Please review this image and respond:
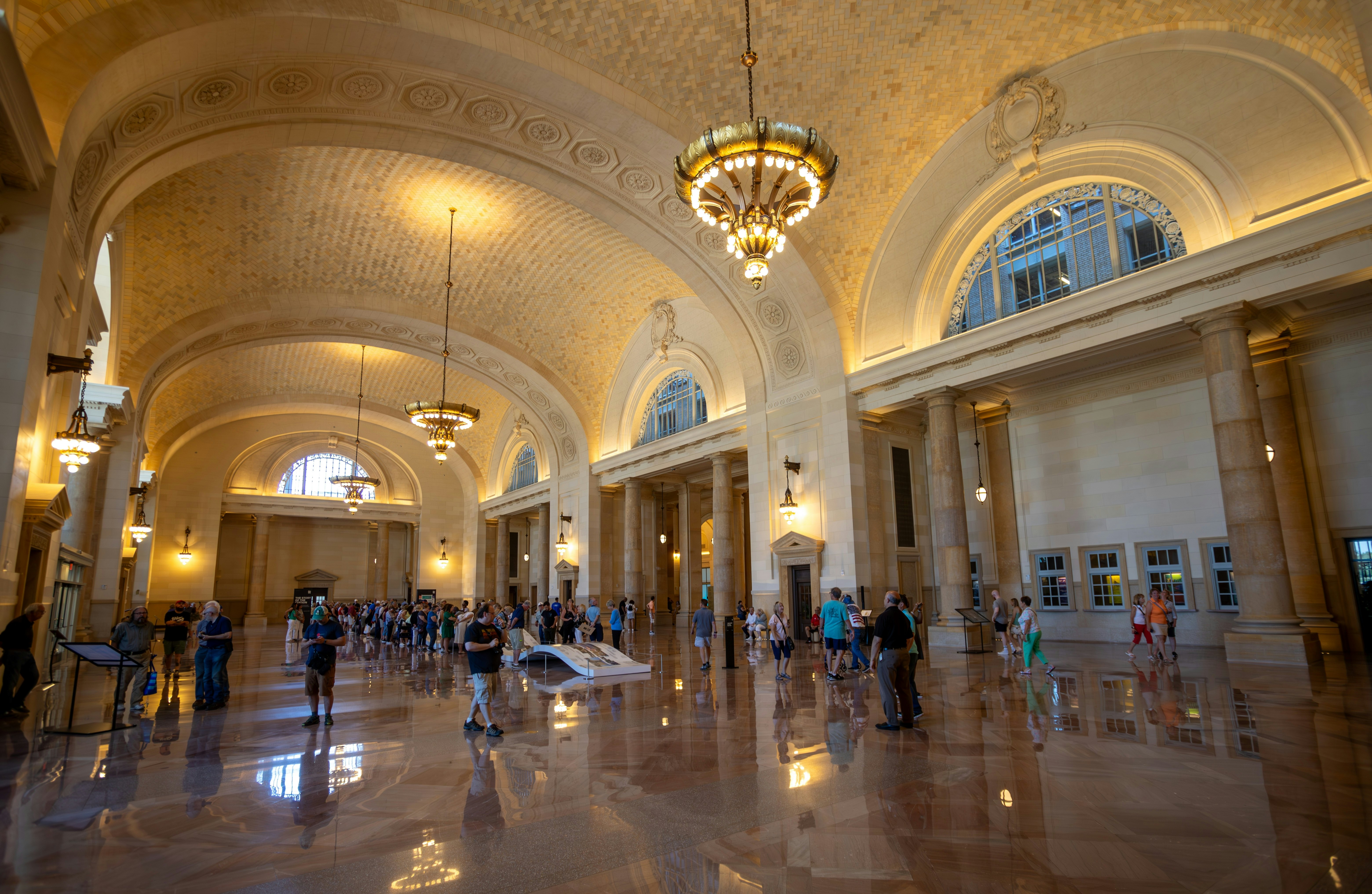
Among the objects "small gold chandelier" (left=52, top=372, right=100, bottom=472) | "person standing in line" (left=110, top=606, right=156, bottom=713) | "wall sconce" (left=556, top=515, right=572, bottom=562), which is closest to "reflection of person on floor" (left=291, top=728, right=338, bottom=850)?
"person standing in line" (left=110, top=606, right=156, bottom=713)

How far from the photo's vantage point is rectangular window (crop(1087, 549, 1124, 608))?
50.0ft

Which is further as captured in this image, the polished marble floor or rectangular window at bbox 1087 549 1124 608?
rectangular window at bbox 1087 549 1124 608

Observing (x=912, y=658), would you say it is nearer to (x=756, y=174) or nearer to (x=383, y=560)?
(x=756, y=174)

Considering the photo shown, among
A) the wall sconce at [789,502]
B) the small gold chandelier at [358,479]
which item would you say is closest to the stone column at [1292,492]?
the wall sconce at [789,502]

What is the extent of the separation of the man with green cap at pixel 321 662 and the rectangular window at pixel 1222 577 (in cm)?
1503

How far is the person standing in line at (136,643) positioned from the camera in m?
8.60

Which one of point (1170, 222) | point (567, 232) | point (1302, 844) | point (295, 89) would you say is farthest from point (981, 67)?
point (1302, 844)

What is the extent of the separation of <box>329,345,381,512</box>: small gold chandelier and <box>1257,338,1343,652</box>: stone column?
73.7ft

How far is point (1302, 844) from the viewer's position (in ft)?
11.1

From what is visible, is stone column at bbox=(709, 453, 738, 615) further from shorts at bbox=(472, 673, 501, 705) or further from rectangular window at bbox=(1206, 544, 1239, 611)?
shorts at bbox=(472, 673, 501, 705)

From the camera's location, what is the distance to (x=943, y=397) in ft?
49.1

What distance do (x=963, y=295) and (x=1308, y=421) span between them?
6.31 meters

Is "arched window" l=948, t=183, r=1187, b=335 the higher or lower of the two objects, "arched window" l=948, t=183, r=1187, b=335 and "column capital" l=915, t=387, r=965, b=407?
the higher

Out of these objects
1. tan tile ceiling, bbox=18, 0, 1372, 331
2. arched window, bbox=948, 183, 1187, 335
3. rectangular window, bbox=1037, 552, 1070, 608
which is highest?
tan tile ceiling, bbox=18, 0, 1372, 331
